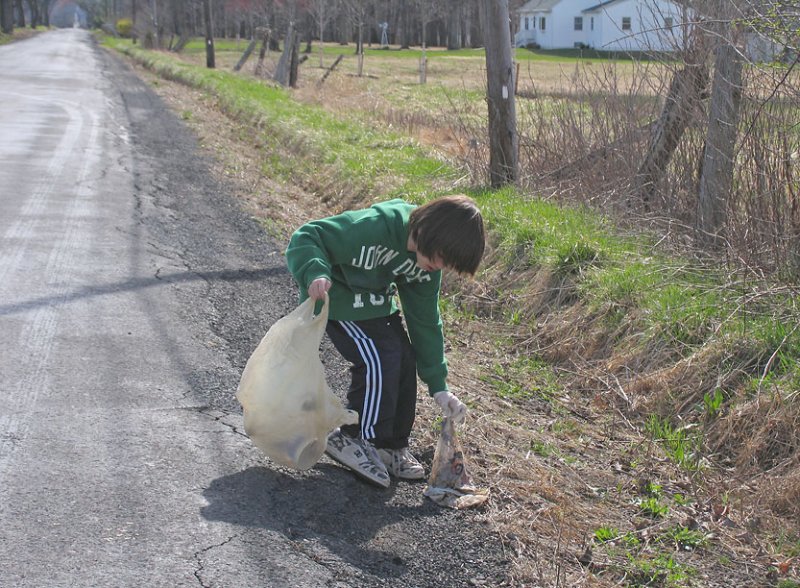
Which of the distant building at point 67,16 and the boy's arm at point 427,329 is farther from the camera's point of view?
the distant building at point 67,16

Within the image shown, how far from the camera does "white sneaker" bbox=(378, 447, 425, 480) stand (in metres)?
4.24

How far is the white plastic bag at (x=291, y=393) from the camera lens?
396cm

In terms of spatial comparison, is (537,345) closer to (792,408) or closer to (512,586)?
(792,408)

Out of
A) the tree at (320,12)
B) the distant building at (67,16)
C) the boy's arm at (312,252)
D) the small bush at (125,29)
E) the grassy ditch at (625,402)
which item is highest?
the distant building at (67,16)

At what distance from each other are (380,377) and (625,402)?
200 cm

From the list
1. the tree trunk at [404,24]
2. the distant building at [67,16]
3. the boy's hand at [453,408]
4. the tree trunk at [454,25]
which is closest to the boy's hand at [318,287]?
the boy's hand at [453,408]

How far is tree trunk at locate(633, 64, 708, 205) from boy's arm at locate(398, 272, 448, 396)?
417 cm

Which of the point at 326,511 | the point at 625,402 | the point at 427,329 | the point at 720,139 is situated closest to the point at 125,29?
the point at 720,139

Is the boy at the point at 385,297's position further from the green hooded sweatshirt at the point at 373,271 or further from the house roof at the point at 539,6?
the house roof at the point at 539,6

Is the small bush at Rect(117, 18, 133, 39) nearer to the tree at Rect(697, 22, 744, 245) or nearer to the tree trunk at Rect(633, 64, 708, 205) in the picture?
the tree trunk at Rect(633, 64, 708, 205)

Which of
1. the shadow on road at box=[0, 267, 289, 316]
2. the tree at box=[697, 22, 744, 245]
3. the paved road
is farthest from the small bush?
the tree at box=[697, 22, 744, 245]

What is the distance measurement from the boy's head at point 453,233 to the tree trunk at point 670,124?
14.4 ft

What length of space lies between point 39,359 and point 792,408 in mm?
3706

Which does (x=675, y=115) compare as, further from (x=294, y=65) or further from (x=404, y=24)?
(x=404, y=24)
